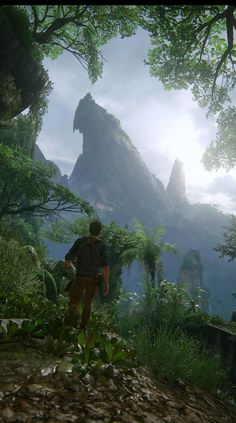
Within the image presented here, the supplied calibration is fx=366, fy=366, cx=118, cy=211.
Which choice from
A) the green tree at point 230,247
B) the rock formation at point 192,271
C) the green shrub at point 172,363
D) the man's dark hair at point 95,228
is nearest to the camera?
the green shrub at point 172,363

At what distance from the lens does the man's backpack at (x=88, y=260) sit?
582 cm

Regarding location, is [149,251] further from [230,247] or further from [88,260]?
[88,260]

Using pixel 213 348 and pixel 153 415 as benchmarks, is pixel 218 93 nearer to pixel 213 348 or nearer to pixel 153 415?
pixel 213 348

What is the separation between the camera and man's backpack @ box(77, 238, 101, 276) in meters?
5.82

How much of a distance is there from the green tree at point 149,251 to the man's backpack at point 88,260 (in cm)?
1252

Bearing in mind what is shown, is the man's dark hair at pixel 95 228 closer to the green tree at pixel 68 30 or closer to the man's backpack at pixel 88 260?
the man's backpack at pixel 88 260

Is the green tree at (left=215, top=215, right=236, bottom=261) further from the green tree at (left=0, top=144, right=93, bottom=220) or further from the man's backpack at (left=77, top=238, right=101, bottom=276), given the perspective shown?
the man's backpack at (left=77, top=238, right=101, bottom=276)

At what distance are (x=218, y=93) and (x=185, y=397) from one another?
12.6 metres

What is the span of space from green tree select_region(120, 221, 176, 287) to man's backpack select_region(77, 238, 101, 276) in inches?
493

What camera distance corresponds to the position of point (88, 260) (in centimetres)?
584

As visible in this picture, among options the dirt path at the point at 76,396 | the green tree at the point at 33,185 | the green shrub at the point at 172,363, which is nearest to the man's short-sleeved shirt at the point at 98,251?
the green shrub at the point at 172,363

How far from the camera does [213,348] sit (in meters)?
11.3

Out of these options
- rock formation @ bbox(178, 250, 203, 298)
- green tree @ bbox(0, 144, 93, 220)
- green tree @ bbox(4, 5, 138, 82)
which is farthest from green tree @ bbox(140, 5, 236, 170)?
rock formation @ bbox(178, 250, 203, 298)

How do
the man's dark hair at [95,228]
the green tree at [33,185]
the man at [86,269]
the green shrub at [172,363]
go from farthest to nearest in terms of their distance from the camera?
the green tree at [33,185], the man's dark hair at [95,228], the man at [86,269], the green shrub at [172,363]
